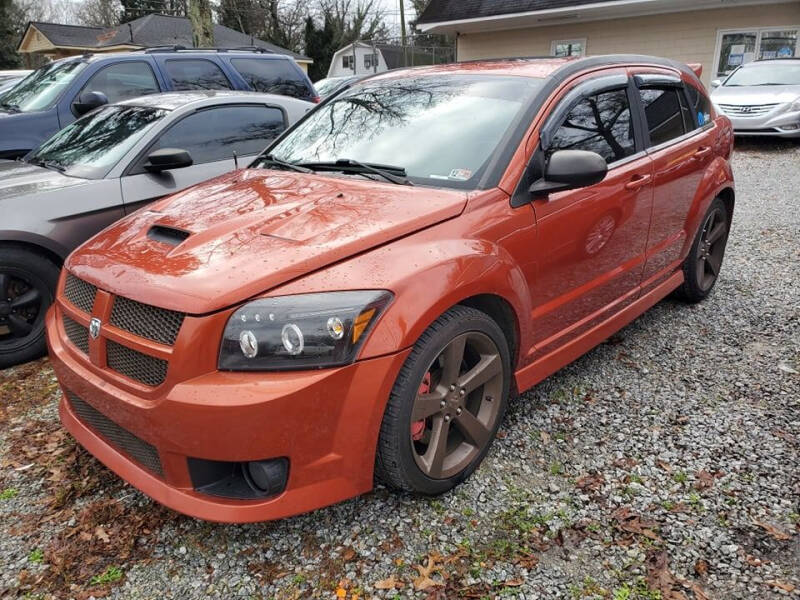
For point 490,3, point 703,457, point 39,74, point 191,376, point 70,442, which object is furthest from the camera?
point 490,3

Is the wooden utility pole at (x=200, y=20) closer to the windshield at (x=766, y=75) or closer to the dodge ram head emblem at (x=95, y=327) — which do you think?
the windshield at (x=766, y=75)

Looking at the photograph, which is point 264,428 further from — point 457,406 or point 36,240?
point 36,240

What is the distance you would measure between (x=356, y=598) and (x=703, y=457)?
1.74 metres

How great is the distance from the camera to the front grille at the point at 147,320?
204 cm

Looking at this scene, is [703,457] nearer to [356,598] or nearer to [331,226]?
[356,598]

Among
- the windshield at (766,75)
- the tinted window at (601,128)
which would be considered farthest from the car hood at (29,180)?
the windshield at (766,75)

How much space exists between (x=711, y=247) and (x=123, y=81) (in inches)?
251

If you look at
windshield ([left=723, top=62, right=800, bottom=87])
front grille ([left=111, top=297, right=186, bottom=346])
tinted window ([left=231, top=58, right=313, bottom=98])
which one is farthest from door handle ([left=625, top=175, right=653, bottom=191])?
windshield ([left=723, top=62, right=800, bottom=87])

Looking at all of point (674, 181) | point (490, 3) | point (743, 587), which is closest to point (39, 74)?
point (674, 181)

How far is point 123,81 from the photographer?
6910 millimetres

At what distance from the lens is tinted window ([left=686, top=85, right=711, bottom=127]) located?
4250 millimetres

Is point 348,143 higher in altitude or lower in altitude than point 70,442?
higher

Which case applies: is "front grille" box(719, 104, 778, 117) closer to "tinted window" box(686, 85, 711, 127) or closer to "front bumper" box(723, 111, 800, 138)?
"front bumper" box(723, 111, 800, 138)

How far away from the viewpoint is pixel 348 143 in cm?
321
